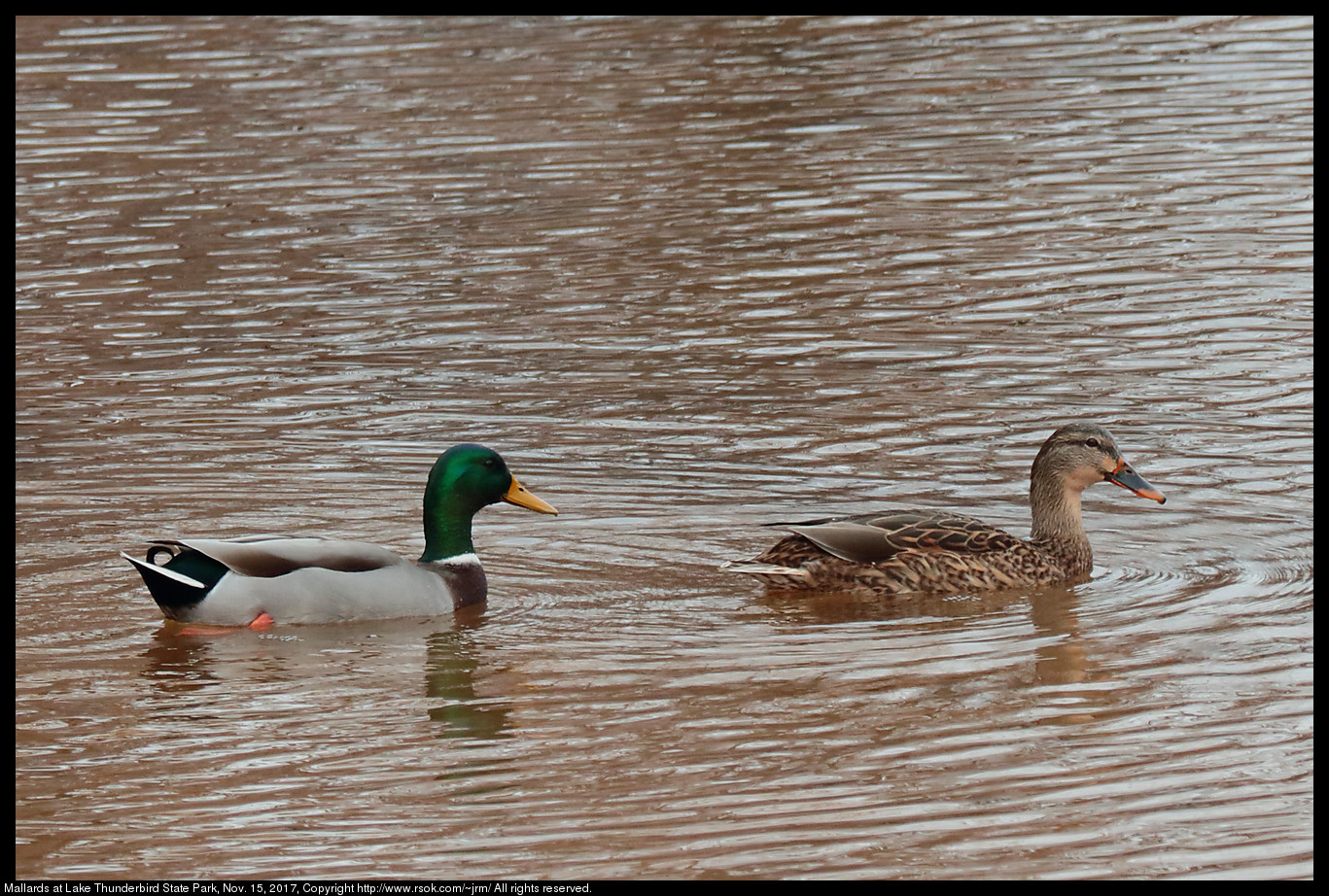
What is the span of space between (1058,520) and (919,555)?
0.79 metres

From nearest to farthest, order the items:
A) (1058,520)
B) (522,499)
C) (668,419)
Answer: (522,499) < (1058,520) < (668,419)

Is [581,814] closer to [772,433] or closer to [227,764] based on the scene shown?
[227,764]

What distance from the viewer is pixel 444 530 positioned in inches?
379

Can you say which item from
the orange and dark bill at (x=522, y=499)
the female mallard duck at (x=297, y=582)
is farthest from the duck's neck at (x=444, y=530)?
the orange and dark bill at (x=522, y=499)

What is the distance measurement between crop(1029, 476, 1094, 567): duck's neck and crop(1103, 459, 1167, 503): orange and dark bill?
0.58ft

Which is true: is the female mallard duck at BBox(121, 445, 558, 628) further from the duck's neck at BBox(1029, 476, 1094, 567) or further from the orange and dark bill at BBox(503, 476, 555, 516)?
the duck's neck at BBox(1029, 476, 1094, 567)

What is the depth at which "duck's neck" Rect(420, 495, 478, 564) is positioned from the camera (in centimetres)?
959

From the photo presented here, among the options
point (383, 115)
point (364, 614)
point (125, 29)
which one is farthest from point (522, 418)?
point (125, 29)

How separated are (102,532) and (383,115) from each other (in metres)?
10.4

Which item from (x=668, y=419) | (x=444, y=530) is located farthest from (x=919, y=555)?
(x=668, y=419)

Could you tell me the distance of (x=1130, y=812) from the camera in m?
6.85

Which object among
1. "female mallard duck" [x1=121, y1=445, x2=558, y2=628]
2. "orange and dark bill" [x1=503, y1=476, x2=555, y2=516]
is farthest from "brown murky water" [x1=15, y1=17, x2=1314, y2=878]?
"orange and dark bill" [x1=503, y1=476, x2=555, y2=516]

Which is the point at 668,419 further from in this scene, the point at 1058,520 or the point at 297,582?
the point at 297,582

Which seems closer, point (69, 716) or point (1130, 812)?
point (1130, 812)
